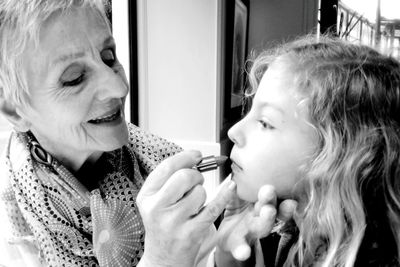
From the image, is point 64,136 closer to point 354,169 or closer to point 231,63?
point 354,169

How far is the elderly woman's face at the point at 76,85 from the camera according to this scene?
0.94m

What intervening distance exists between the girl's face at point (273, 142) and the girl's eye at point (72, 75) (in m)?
0.40

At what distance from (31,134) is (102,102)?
272 millimetres

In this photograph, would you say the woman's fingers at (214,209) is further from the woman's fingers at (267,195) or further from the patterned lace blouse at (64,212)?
the patterned lace blouse at (64,212)

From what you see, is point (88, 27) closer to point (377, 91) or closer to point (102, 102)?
point (102, 102)

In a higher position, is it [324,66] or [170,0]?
[170,0]

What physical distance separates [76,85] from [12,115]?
0.68 feet

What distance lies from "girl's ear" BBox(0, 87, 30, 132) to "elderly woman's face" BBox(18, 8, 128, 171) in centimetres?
2

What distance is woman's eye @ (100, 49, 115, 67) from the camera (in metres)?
1.05

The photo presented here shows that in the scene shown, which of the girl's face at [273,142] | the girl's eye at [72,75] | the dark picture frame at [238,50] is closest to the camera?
the girl's face at [273,142]

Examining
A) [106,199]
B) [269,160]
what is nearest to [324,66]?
[269,160]

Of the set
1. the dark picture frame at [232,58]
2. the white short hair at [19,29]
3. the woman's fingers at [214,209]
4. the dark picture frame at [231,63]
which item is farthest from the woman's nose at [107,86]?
the dark picture frame at [232,58]

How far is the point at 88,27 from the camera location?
985 mm

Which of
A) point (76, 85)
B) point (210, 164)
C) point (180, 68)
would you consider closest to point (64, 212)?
point (76, 85)
